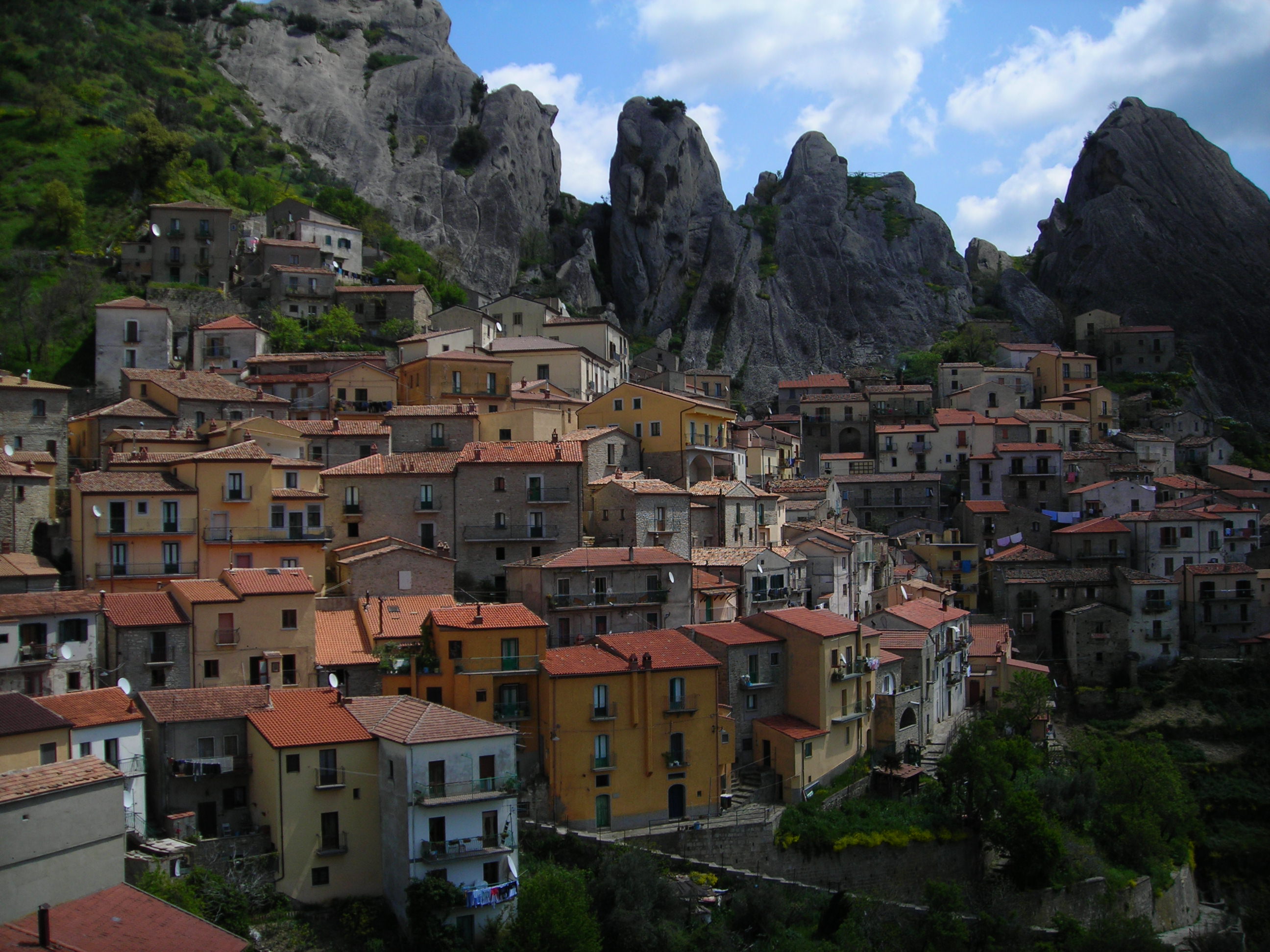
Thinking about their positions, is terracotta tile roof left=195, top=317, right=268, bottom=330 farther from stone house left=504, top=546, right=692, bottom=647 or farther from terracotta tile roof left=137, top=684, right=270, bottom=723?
terracotta tile roof left=137, top=684, right=270, bottom=723

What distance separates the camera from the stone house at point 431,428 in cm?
5262

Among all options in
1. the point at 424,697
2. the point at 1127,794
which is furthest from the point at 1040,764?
the point at 424,697

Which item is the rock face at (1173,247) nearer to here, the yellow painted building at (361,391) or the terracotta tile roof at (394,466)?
the yellow painted building at (361,391)

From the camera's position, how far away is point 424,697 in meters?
37.6

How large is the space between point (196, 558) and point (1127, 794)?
3684 cm

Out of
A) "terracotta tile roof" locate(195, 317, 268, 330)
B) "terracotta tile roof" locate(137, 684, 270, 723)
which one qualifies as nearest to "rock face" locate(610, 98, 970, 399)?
"terracotta tile roof" locate(195, 317, 268, 330)

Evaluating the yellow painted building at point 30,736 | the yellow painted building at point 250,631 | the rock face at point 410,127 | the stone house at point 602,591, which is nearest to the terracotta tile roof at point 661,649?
the stone house at point 602,591

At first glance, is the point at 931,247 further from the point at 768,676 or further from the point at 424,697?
the point at 424,697

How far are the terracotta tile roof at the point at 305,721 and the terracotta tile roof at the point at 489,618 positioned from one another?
15.6 ft

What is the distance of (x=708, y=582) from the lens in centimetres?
4681

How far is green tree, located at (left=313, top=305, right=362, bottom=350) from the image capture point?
227ft

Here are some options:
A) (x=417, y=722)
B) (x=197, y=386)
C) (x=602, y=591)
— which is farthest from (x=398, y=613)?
(x=197, y=386)

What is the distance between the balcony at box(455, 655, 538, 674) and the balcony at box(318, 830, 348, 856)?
6.79 m

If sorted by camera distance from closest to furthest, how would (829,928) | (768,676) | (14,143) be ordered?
1. (829,928)
2. (768,676)
3. (14,143)
